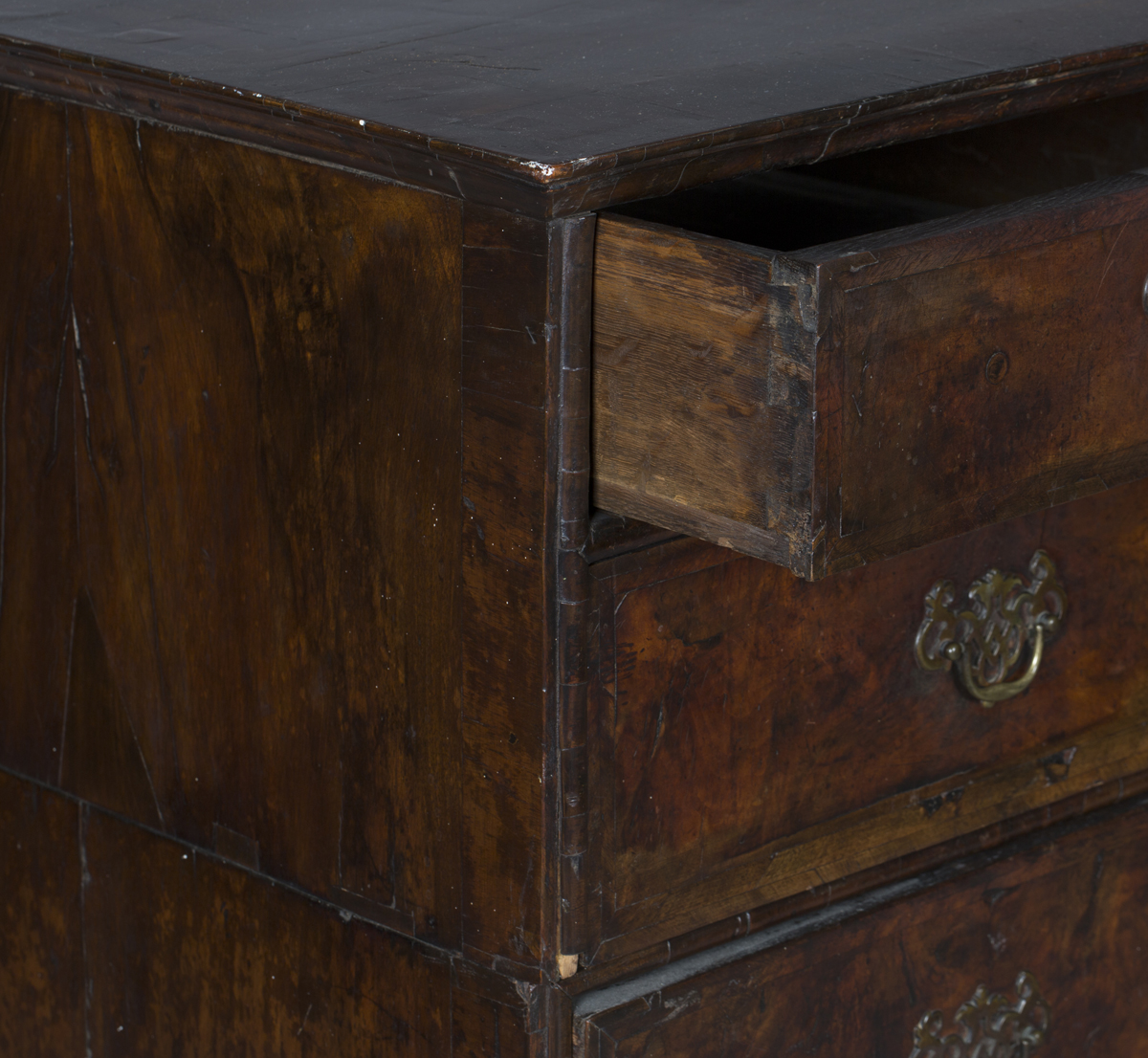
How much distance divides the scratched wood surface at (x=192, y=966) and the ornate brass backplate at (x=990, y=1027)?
0.28 m

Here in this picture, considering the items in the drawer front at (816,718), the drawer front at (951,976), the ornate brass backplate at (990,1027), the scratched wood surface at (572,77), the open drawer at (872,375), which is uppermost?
the scratched wood surface at (572,77)

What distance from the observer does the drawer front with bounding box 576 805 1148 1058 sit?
0.97 metres

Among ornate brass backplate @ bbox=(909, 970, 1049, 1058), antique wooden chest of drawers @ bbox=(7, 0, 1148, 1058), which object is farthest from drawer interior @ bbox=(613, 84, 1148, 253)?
ornate brass backplate @ bbox=(909, 970, 1049, 1058)

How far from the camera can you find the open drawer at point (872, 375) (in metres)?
0.76

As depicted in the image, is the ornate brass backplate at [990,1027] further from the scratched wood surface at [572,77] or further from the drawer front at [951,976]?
the scratched wood surface at [572,77]

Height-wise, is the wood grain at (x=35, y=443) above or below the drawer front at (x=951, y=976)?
above

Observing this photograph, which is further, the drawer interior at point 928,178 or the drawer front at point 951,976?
the drawer interior at point 928,178

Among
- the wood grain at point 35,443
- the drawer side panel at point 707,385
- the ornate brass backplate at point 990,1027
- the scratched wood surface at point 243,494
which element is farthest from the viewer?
the ornate brass backplate at point 990,1027

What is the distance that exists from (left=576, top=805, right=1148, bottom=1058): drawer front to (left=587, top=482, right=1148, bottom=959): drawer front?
3 centimetres

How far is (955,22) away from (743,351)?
1.15ft

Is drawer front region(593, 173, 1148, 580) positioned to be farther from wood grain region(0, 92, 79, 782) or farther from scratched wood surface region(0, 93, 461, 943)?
wood grain region(0, 92, 79, 782)

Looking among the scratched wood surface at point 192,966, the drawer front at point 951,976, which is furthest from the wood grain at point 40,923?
the drawer front at point 951,976

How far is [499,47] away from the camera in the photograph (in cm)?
98

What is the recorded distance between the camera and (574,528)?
0.84m
